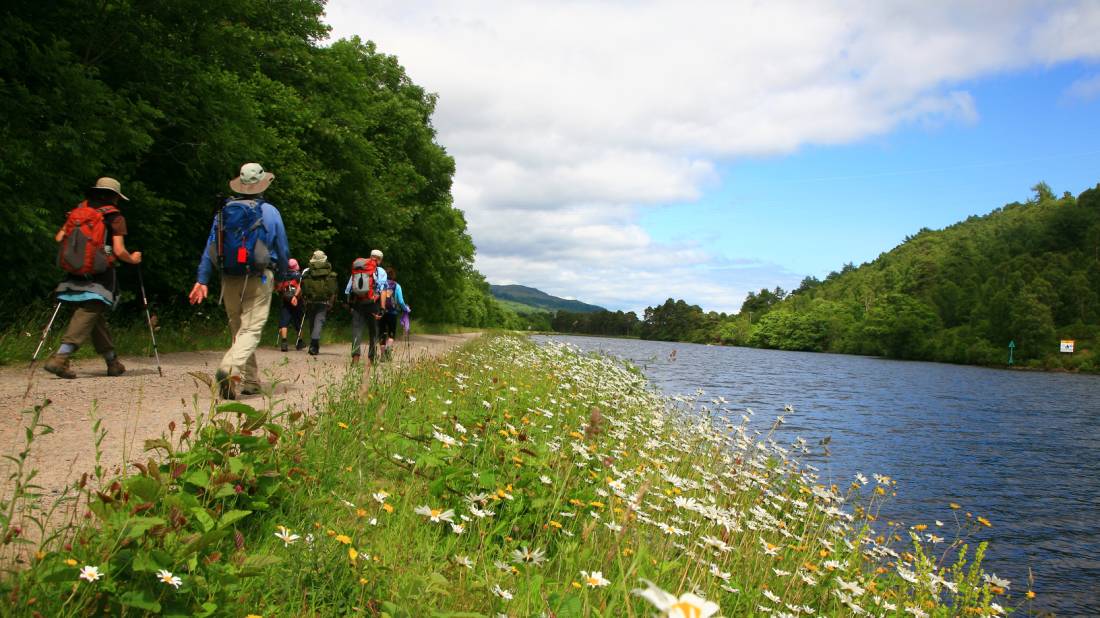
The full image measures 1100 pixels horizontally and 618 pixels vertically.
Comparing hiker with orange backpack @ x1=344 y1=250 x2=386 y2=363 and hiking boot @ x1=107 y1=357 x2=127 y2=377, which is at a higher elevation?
hiker with orange backpack @ x1=344 y1=250 x2=386 y2=363

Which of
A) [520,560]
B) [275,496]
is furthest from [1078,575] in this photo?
[275,496]

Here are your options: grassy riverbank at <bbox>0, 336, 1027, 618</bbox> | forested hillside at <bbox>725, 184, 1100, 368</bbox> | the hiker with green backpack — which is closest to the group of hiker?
grassy riverbank at <bbox>0, 336, 1027, 618</bbox>

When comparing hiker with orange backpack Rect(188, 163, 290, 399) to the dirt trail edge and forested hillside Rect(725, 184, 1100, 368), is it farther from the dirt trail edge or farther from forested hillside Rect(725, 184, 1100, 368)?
forested hillside Rect(725, 184, 1100, 368)

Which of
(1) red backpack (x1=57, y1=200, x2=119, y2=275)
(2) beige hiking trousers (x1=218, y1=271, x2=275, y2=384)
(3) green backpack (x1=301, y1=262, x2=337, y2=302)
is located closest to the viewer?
(2) beige hiking trousers (x1=218, y1=271, x2=275, y2=384)

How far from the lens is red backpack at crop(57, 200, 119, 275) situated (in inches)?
314

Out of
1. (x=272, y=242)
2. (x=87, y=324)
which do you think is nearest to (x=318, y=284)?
(x=87, y=324)

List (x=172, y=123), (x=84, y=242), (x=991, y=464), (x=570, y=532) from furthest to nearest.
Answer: (x=991, y=464) → (x=172, y=123) → (x=84, y=242) → (x=570, y=532)

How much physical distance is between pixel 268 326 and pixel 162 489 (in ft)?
56.3

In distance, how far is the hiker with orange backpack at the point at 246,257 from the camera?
7391mm

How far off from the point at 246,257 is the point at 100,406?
1.99 meters

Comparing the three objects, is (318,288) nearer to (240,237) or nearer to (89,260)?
(89,260)

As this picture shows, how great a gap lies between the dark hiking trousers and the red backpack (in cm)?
42

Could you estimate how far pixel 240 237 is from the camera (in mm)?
7398

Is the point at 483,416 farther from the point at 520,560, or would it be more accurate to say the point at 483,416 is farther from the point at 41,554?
Result: the point at 41,554
